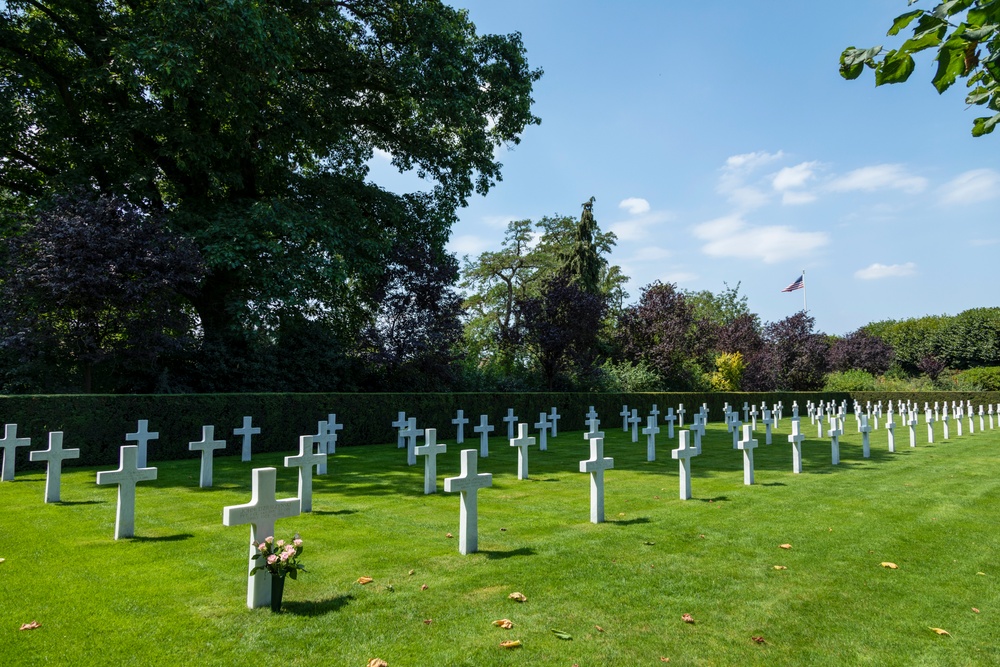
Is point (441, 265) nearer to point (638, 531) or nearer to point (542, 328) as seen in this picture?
point (542, 328)

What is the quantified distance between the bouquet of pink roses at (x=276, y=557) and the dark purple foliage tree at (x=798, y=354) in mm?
39975

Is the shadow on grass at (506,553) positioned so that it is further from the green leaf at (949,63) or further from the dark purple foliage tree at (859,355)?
the dark purple foliage tree at (859,355)

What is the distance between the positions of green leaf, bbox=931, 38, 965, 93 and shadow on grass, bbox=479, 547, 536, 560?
4625 mm

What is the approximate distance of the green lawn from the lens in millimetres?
3617

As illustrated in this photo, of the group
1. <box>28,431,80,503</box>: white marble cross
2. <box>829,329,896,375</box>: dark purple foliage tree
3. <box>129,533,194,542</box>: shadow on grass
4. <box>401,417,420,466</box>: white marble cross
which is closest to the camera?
<box>129,533,194,542</box>: shadow on grass

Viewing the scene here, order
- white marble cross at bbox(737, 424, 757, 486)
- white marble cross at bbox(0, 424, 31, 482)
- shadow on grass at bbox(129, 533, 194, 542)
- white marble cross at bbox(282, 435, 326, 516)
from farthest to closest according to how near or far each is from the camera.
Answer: white marble cross at bbox(737, 424, 757, 486), white marble cross at bbox(0, 424, 31, 482), white marble cross at bbox(282, 435, 326, 516), shadow on grass at bbox(129, 533, 194, 542)

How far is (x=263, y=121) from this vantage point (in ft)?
56.4

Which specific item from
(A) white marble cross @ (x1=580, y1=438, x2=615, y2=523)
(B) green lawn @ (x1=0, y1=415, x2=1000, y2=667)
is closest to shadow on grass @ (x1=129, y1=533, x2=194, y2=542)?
(B) green lawn @ (x1=0, y1=415, x2=1000, y2=667)

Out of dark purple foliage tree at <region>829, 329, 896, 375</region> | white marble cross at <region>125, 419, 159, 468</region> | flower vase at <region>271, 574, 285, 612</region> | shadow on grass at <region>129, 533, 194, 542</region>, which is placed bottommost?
shadow on grass at <region>129, 533, 194, 542</region>

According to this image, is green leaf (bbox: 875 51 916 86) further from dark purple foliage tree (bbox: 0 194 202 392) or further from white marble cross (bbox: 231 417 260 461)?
dark purple foliage tree (bbox: 0 194 202 392)

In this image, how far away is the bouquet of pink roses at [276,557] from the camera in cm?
407

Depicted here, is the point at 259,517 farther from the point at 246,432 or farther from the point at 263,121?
the point at 263,121

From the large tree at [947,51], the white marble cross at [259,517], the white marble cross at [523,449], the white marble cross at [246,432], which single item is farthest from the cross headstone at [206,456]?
the large tree at [947,51]

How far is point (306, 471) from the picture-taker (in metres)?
7.56
